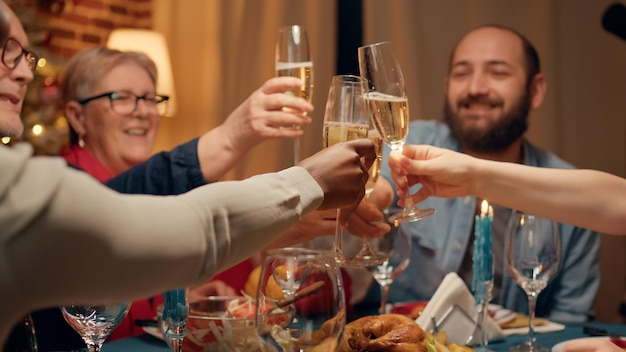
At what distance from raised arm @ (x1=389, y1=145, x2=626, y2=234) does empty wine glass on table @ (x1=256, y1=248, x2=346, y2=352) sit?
0.67 m

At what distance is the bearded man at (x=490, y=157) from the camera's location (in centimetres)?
250

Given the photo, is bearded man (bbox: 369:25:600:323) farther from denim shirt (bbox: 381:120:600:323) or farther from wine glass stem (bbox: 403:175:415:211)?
wine glass stem (bbox: 403:175:415:211)

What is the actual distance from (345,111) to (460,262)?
149cm

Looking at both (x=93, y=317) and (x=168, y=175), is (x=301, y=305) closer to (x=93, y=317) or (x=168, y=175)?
(x=93, y=317)

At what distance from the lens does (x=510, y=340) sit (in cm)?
160

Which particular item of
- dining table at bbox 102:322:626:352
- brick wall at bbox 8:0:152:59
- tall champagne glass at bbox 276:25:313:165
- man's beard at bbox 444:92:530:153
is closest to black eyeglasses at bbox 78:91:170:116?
tall champagne glass at bbox 276:25:313:165

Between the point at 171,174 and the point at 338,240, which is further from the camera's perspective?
the point at 171,174

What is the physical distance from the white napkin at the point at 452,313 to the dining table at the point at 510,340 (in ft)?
0.30

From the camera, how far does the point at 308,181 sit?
3.17ft

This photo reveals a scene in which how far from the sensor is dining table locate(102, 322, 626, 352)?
1457mm

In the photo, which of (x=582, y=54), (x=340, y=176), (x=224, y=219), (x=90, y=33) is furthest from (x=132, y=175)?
(x=90, y=33)

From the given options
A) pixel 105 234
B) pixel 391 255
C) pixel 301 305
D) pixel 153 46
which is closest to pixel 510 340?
pixel 391 255

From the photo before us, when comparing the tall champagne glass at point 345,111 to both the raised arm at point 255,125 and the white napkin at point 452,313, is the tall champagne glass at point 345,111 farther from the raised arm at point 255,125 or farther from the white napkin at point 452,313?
the raised arm at point 255,125

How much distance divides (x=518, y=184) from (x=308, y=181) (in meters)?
0.76
